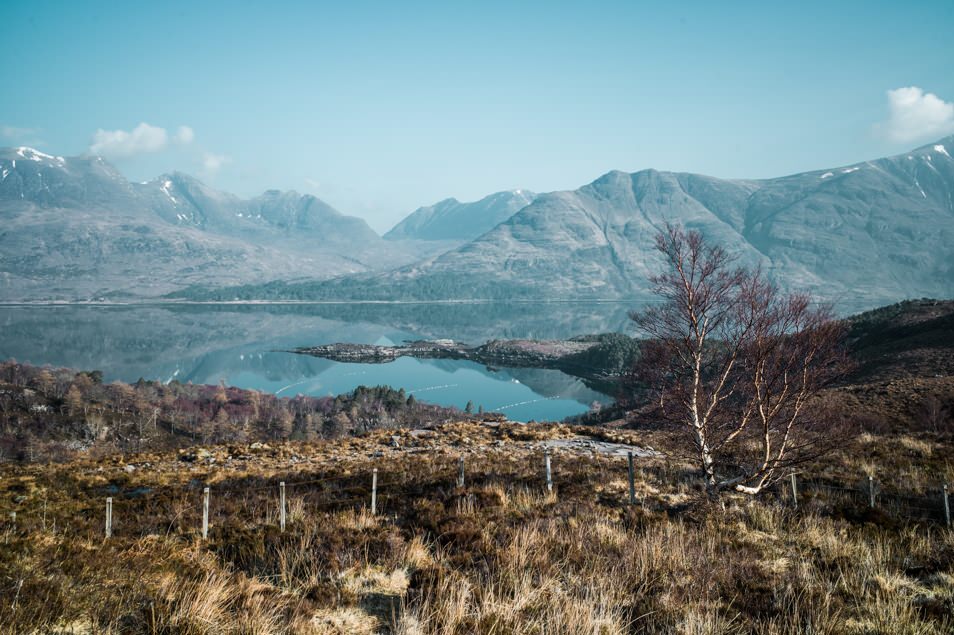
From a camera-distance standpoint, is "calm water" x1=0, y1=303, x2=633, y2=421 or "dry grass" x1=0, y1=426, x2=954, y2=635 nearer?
"dry grass" x1=0, y1=426, x2=954, y2=635

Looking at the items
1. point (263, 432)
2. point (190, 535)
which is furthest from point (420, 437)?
point (263, 432)

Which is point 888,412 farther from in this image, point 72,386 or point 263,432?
point 72,386

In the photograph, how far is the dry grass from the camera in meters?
5.08

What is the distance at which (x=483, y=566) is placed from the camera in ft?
22.4

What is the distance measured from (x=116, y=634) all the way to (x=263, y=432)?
80.8 metres

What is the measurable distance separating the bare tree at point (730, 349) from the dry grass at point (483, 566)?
1.67m

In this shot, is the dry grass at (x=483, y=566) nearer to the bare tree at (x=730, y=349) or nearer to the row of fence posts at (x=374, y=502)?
the row of fence posts at (x=374, y=502)

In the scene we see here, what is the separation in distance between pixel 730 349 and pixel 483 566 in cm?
914

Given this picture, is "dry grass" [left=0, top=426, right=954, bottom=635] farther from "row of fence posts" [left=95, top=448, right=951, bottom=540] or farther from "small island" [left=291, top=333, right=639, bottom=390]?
"small island" [left=291, top=333, right=639, bottom=390]

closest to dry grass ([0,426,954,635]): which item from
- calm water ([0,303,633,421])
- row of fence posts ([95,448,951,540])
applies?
row of fence posts ([95,448,951,540])

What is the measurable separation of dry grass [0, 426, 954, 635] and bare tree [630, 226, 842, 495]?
167 centimetres

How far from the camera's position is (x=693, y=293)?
12.3 metres

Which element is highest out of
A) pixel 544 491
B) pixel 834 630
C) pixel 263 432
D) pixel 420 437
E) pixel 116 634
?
pixel 116 634

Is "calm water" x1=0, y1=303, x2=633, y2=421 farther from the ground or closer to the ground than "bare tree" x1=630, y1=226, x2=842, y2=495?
closer to the ground
